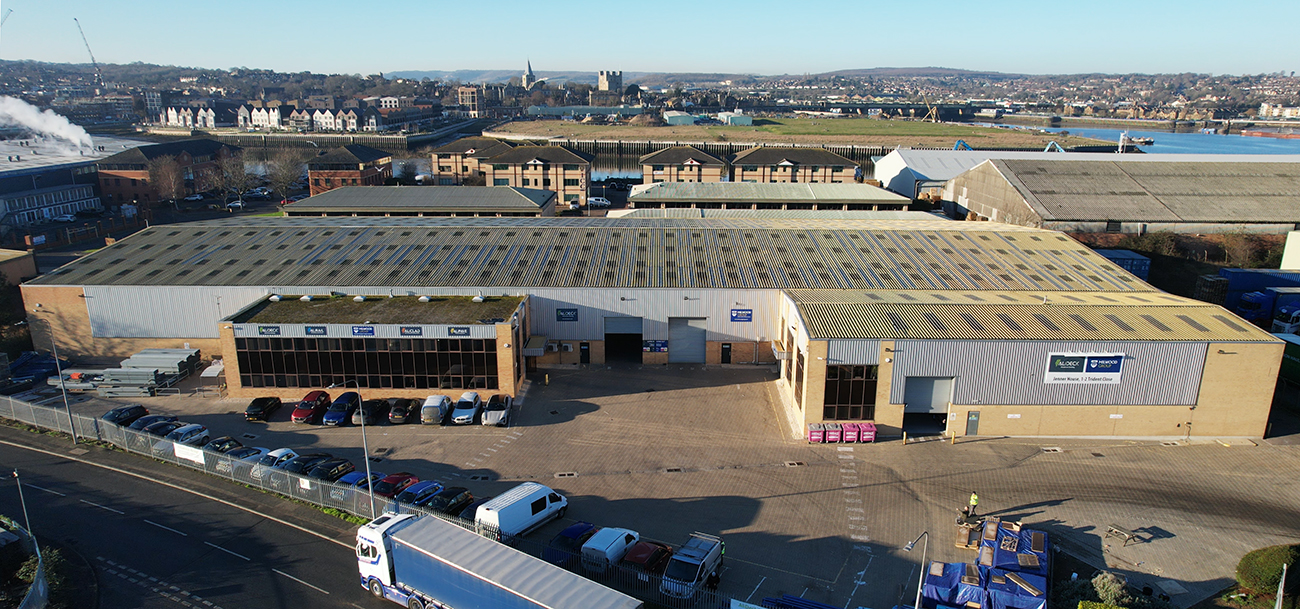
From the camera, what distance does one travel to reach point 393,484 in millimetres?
24641

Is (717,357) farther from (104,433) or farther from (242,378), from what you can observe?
(104,433)

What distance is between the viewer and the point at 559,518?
2378cm

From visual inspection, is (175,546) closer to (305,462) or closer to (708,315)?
(305,462)

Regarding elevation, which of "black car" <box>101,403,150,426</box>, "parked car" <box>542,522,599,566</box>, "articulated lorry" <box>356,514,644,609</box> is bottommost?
"black car" <box>101,403,150,426</box>

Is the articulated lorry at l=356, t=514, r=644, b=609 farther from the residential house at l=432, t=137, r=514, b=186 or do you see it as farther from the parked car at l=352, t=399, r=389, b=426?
the residential house at l=432, t=137, r=514, b=186

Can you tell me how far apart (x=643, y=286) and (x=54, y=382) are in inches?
1187

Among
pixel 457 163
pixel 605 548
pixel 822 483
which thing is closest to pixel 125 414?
pixel 605 548

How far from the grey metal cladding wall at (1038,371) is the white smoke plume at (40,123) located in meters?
131

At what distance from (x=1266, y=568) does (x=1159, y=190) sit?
52865mm

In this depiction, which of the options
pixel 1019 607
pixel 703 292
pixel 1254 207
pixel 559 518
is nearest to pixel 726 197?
pixel 703 292

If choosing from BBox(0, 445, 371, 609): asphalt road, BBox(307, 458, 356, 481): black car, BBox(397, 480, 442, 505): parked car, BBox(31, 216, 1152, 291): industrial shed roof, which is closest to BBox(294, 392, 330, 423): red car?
BBox(307, 458, 356, 481): black car

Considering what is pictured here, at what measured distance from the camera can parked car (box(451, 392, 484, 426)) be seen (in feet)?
102

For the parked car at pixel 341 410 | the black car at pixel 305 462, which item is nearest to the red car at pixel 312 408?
the parked car at pixel 341 410

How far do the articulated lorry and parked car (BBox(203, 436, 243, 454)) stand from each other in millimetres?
11357
